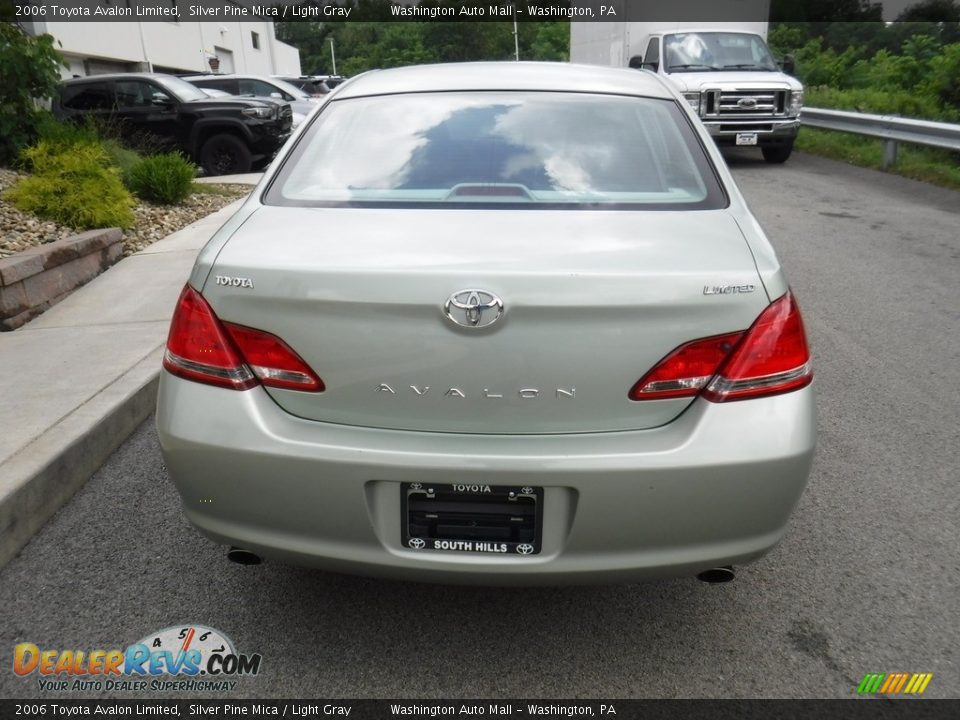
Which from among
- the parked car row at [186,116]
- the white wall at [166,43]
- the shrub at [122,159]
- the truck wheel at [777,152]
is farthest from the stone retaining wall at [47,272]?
the white wall at [166,43]

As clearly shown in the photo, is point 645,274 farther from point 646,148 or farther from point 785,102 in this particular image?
point 785,102

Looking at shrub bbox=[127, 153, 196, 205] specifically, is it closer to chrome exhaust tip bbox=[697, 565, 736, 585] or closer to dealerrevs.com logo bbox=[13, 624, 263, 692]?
dealerrevs.com logo bbox=[13, 624, 263, 692]

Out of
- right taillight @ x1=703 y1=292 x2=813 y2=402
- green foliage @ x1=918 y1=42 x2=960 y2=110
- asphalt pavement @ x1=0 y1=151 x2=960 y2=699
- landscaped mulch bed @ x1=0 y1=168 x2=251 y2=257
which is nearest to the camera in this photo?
right taillight @ x1=703 y1=292 x2=813 y2=402

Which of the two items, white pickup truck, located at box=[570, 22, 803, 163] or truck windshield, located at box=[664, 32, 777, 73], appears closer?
white pickup truck, located at box=[570, 22, 803, 163]

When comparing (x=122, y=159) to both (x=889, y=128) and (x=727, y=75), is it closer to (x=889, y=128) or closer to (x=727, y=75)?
(x=727, y=75)

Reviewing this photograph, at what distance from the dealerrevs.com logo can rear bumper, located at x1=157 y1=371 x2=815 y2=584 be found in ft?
1.55

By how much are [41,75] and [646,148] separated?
7437 mm

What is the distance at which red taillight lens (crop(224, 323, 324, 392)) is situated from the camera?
7.32ft

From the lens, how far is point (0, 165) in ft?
27.9

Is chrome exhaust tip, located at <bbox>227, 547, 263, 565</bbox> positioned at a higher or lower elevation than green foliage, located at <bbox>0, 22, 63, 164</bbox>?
lower

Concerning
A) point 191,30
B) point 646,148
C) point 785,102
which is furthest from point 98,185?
point 191,30

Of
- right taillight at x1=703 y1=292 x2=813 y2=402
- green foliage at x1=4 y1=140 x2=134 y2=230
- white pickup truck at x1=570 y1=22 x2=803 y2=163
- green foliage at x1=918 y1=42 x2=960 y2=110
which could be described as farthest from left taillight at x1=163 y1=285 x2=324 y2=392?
green foliage at x1=918 y1=42 x2=960 y2=110

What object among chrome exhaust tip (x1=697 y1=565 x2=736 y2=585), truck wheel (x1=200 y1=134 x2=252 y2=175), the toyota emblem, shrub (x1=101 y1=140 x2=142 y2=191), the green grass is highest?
the toyota emblem

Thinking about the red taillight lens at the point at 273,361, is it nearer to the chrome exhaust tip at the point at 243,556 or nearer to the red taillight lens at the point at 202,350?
the red taillight lens at the point at 202,350
